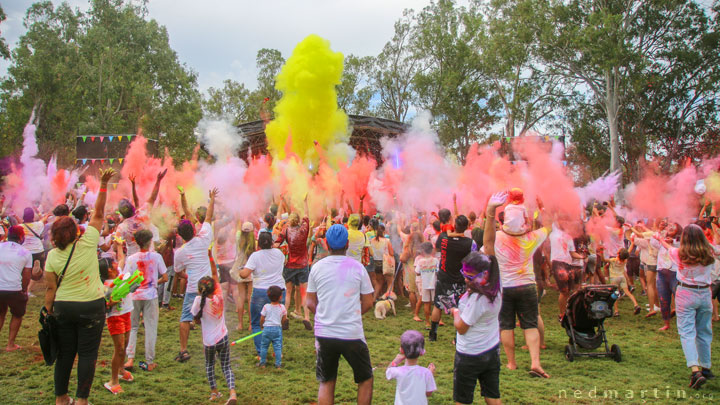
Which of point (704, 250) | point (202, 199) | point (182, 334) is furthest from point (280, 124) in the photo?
point (704, 250)

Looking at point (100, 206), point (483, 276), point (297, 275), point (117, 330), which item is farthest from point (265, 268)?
point (483, 276)

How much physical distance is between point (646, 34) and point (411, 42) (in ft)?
56.8

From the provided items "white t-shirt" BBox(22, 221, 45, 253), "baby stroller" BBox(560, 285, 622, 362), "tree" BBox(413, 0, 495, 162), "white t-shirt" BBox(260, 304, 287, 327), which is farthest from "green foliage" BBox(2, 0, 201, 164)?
"baby stroller" BBox(560, 285, 622, 362)

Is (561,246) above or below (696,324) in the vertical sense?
above

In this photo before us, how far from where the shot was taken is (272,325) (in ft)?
18.2

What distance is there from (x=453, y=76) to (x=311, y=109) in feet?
45.8

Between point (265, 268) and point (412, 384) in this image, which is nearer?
point (412, 384)

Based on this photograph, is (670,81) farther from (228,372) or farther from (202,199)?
(228,372)

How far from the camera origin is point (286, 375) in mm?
5391

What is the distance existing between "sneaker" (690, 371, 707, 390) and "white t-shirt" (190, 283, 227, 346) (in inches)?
189

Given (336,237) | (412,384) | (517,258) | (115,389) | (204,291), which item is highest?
(336,237)

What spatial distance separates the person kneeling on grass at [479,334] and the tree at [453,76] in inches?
1256

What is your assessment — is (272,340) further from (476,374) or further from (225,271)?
(476,374)

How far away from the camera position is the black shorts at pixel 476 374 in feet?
11.7
